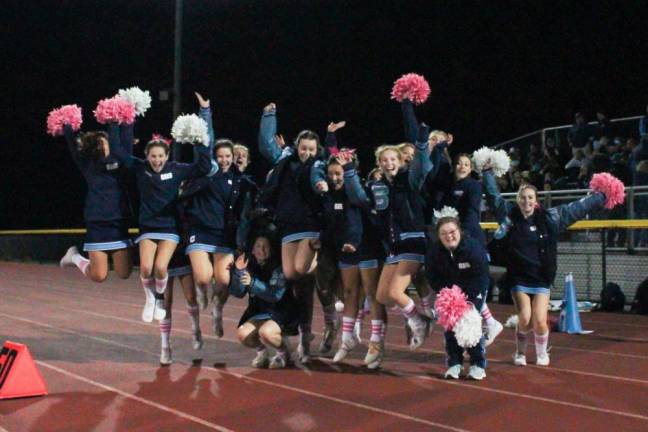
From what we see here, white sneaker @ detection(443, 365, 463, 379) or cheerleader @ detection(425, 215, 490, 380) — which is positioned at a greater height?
cheerleader @ detection(425, 215, 490, 380)

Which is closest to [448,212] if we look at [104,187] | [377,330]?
[377,330]

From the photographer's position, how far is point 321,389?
20.7 feet

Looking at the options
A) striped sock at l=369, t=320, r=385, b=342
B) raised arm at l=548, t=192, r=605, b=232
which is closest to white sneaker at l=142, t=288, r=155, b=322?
striped sock at l=369, t=320, r=385, b=342

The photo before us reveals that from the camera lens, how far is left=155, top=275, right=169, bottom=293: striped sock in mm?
7691

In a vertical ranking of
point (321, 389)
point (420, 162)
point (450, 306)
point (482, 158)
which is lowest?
point (321, 389)

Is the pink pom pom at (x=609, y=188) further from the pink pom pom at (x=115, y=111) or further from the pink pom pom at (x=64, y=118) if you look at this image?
the pink pom pom at (x=64, y=118)

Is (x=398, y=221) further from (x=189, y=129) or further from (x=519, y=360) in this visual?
(x=189, y=129)

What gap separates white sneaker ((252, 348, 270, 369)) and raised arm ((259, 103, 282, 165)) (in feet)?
5.82

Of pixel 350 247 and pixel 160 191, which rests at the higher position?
pixel 160 191

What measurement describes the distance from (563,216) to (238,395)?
3384 mm

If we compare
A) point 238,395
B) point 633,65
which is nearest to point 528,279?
point 238,395

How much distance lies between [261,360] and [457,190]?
90.3 inches

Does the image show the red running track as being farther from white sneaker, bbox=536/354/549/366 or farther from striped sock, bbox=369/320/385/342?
striped sock, bbox=369/320/385/342

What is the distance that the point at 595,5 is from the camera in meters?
25.2
